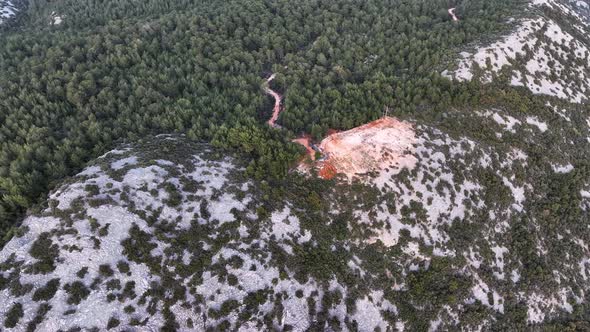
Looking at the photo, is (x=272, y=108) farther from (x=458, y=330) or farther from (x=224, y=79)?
(x=458, y=330)

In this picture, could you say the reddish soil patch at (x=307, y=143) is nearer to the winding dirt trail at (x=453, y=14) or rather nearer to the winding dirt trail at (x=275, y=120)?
the winding dirt trail at (x=275, y=120)

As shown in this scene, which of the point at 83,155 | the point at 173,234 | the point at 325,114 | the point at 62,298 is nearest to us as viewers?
the point at 62,298

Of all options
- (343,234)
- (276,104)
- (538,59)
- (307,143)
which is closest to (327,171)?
(307,143)

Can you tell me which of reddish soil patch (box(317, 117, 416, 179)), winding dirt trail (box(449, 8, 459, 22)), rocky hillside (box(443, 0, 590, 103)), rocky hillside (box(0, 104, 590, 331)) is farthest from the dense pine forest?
rocky hillside (box(0, 104, 590, 331))

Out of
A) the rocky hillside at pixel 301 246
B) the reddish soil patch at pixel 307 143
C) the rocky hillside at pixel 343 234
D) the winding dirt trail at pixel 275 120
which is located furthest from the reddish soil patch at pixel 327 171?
the reddish soil patch at pixel 307 143

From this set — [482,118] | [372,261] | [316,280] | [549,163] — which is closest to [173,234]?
[316,280]

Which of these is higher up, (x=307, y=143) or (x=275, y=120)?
(x=307, y=143)

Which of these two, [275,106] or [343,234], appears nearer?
[343,234]

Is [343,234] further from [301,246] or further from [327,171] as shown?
[327,171]
